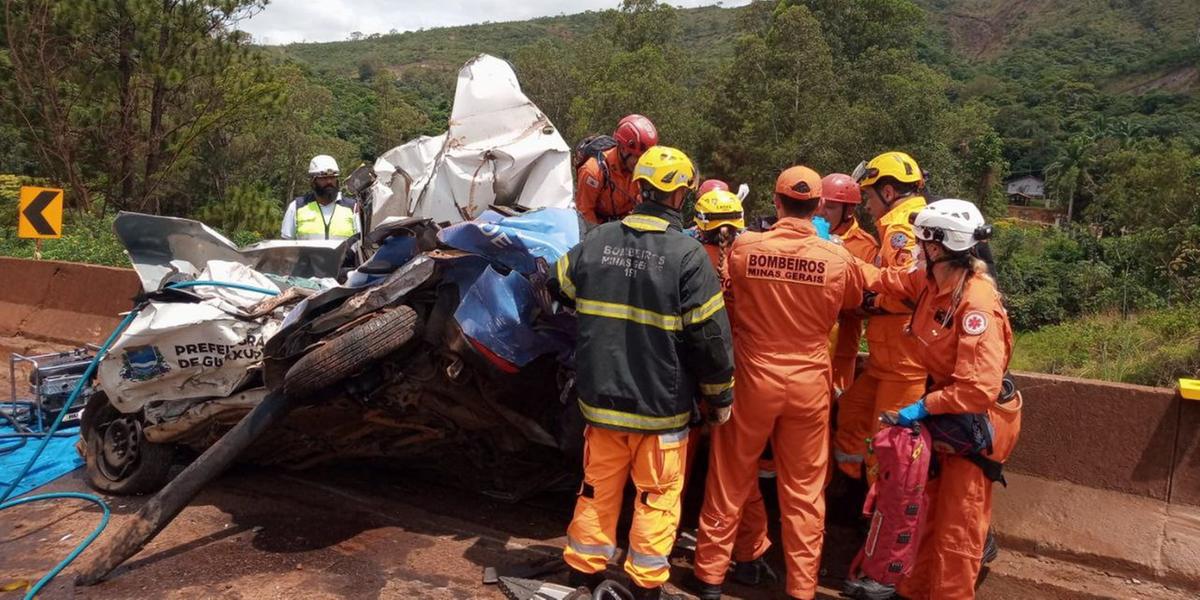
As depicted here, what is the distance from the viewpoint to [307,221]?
6348 mm

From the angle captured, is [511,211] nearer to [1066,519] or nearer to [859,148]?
[1066,519]

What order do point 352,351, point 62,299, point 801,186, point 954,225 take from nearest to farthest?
point 954,225 < point 352,351 < point 801,186 < point 62,299

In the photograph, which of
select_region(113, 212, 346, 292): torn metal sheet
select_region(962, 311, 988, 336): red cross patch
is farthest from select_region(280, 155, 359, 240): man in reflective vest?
select_region(962, 311, 988, 336): red cross patch

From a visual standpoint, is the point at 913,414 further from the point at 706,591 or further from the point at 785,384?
the point at 706,591

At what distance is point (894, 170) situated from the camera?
4.32 meters

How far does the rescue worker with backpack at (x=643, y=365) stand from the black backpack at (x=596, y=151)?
4.83 feet

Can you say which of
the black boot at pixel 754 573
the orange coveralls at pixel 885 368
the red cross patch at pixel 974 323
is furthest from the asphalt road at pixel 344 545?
the red cross patch at pixel 974 323

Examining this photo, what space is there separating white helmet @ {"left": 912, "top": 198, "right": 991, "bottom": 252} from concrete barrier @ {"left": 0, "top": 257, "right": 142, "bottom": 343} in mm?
7212

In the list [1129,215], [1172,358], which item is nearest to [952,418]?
[1172,358]

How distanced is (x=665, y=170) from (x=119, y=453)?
3688mm

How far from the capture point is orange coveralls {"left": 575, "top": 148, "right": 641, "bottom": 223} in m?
5.06

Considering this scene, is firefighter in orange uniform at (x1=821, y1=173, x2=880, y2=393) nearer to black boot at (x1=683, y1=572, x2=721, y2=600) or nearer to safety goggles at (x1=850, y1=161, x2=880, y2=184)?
safety goggles at (x1=850, y1=161, x2=880, y2=184)

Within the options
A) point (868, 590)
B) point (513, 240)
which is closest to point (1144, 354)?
point (868, 590)

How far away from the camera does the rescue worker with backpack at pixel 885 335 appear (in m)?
3.95
